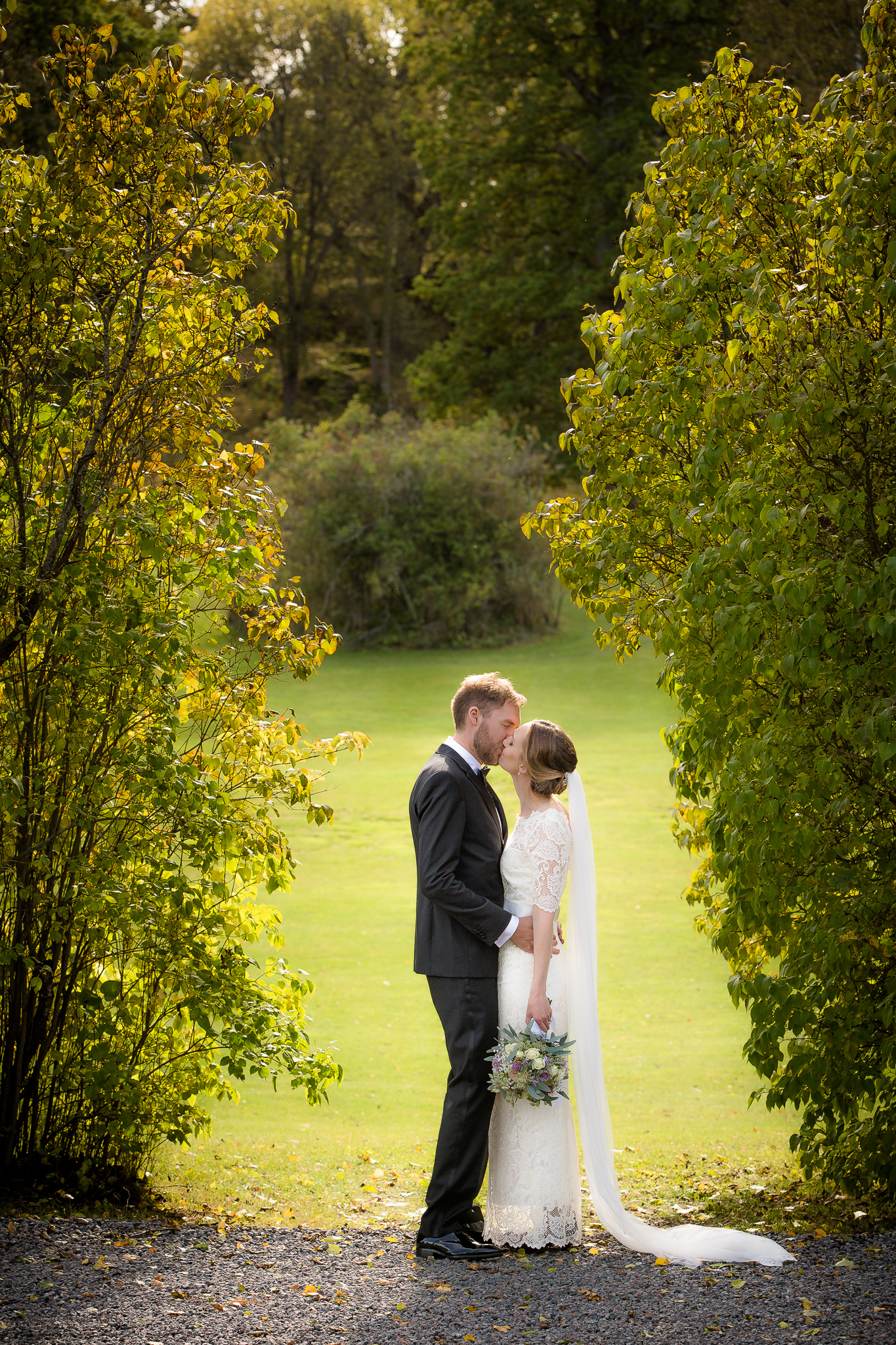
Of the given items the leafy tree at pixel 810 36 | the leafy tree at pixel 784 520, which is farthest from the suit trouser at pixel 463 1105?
the leafy tree at pixel 810 36

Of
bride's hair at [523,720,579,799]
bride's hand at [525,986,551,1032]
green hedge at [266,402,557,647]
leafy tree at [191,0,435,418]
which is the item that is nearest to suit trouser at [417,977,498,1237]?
bride's hand at [525,986,551,1032]

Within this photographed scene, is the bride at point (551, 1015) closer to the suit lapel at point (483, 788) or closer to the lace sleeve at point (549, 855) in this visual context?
the lace sleeve at point (549, 855)

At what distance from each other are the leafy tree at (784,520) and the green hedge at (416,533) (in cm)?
2183

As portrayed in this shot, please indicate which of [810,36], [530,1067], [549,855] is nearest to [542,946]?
[549,855]

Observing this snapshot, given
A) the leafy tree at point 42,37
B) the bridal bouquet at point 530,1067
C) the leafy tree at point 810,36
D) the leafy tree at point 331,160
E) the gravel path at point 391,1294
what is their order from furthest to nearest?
the leafy tree at point 331,160
the leafy tree at point 810,36
the leafy tree at point 42,37
the bridal bouquet at point 530,1067
the gravel path at point 391,1294

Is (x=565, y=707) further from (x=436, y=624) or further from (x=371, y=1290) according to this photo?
(x=371, y=1290)

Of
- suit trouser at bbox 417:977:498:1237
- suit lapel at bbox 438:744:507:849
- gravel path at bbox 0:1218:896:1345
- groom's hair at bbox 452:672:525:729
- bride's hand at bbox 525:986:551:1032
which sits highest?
groom's hair at bbox 452:672:525:729

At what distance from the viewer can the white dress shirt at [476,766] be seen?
16.6 feet

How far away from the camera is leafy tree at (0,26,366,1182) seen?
506 cm

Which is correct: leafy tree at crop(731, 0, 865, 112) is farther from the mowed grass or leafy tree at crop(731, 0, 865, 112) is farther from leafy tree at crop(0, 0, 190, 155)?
the mowed grass

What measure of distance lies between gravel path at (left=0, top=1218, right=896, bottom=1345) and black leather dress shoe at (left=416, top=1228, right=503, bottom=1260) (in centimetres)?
6

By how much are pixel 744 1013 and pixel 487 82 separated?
29.0 m

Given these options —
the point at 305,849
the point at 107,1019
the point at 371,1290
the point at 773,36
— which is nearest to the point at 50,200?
the point at 107,1019

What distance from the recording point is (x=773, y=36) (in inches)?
1010
